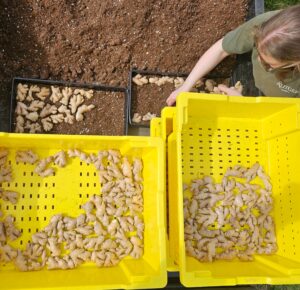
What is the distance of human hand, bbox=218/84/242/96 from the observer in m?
1.78

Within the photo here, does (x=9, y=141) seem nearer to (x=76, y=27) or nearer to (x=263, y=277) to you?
(x=76, y=27)

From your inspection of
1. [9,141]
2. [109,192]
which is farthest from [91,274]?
[9,141]

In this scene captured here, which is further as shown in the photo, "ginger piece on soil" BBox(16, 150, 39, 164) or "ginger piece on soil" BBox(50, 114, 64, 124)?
"ginger piece on soil" BBox(50, 114, 64, 124)

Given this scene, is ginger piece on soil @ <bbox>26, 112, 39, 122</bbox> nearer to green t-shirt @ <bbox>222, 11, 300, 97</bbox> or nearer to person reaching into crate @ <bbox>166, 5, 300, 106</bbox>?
person reaching into crate @ <bbox>166, 5, 300, 106</bbox>

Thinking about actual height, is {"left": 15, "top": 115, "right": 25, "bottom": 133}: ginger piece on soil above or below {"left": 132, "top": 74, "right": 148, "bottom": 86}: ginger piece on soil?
below

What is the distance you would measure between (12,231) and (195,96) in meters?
0.69

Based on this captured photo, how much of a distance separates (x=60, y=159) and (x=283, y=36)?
30.2 inches

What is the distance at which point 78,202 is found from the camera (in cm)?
147

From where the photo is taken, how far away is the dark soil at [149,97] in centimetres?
178

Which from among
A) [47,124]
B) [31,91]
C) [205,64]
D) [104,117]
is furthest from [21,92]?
[205,64]

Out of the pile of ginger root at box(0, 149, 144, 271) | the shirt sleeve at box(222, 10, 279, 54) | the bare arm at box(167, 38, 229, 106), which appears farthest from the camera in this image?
the bare arm at box(167, 38, 229, 106)

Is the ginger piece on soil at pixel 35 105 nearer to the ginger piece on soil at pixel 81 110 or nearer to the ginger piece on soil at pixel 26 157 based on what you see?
the ginger piece on soil at pixel 81 110

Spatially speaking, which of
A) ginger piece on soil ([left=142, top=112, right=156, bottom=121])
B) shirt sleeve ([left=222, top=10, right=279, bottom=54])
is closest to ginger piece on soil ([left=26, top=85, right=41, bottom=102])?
ginger piece on soil ([left=142, top=112, right=156, bottom=121])

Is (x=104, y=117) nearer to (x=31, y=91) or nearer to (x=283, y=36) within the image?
(x=31, y=91)
